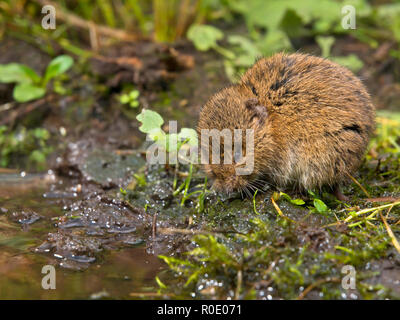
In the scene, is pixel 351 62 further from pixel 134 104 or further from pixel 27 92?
pixel 27 92

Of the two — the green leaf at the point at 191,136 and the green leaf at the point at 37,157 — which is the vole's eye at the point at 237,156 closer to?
the green leaf at the point at 191,136

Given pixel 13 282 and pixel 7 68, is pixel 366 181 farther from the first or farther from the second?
pixel 7 68

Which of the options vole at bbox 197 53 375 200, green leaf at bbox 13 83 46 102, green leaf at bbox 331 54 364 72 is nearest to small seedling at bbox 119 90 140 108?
green leaf at bbox 13 83 46 102

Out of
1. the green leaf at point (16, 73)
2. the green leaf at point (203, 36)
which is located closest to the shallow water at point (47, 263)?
the green leaf at point (16, 73)

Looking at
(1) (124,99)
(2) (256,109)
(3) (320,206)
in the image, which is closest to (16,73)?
(1) (124,99)

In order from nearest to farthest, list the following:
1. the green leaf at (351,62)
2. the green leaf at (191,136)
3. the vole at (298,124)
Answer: the vole at (298,124), the green leaf at (191,136), the green leaf at (351,62)
